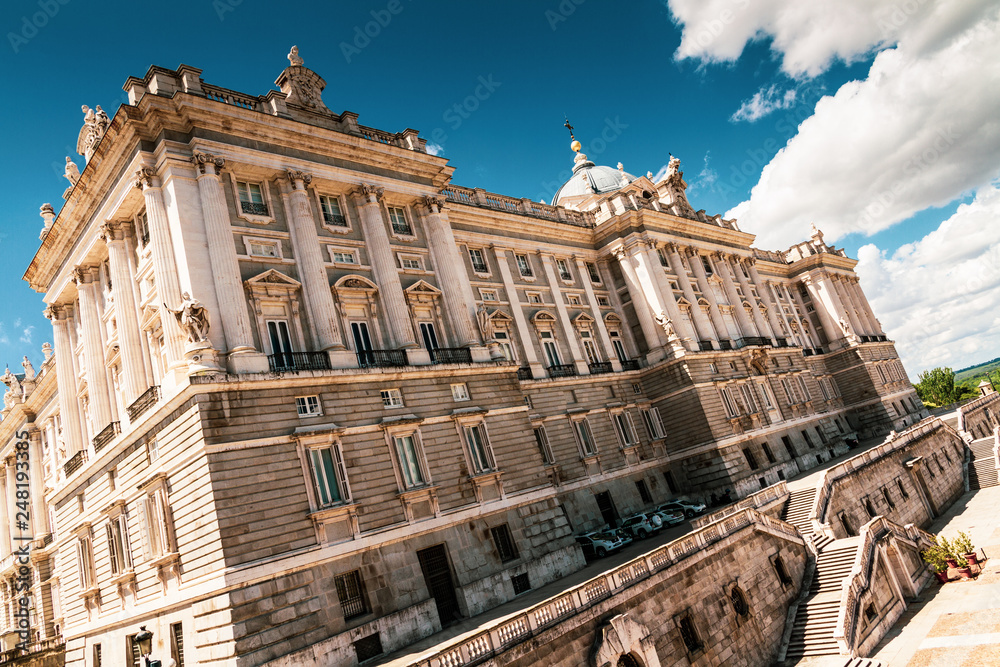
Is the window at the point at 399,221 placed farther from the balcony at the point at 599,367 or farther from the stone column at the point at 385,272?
the balcony at the point at 599,367

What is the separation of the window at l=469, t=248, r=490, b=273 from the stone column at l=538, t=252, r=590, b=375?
5.65 m

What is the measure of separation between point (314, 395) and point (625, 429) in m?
25.2

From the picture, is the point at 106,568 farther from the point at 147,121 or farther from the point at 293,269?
the point at 147,121

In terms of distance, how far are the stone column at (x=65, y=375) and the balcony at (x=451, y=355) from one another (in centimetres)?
2177

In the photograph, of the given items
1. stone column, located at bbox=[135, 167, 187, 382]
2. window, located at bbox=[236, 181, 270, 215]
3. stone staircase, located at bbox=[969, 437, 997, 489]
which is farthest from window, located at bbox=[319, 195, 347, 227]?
stone staircase, located at bbox=[969, 437, 997, 489]

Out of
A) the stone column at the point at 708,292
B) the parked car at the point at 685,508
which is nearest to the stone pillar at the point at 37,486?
the parked car at the point at 685,508

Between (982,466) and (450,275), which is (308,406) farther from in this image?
(982,466)

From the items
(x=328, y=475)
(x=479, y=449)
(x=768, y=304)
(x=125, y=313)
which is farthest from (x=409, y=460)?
(x=768, y=304)

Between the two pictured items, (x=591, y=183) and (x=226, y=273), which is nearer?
(x=226, y=273)

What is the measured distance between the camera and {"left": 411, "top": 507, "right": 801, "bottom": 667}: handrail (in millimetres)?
17094

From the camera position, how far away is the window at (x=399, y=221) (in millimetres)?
33781

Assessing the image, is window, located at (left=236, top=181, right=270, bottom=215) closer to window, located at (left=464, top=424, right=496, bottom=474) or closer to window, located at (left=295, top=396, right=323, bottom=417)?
window, located at (left=295, top=396, right=323, bottom=417)

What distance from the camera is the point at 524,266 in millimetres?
44938

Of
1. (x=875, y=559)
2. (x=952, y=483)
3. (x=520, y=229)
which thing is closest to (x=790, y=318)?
(x=952, y=483)
